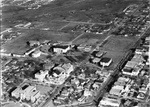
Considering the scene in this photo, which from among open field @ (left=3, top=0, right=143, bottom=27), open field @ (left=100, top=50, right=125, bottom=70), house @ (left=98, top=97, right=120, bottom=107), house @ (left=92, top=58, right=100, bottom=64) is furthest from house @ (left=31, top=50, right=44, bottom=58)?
open field @ (left=3, top=0, right=143, bottom=27)

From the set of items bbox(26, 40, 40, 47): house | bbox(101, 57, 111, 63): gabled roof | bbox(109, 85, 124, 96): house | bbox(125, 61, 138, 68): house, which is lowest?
bbox(26, 40, 40, 47): house

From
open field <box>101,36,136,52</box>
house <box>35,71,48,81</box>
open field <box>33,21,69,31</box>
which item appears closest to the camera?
house <box>35,71,48,81</box>

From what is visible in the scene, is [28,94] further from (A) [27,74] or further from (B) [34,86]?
(A) [27,74]

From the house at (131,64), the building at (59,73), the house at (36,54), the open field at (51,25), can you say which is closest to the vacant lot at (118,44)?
the house at (131,64)

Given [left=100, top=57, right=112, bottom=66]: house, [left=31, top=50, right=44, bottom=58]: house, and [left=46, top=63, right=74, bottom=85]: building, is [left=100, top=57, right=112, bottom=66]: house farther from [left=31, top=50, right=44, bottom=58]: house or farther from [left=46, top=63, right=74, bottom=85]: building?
[left=31, top=50, right=44, bottom=58]: house

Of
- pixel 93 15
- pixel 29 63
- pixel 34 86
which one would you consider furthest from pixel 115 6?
pixel 34 86

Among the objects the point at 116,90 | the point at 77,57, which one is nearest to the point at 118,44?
the point at 77,57

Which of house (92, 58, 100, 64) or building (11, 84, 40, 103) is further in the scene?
house (92, 58, 100, 64)
